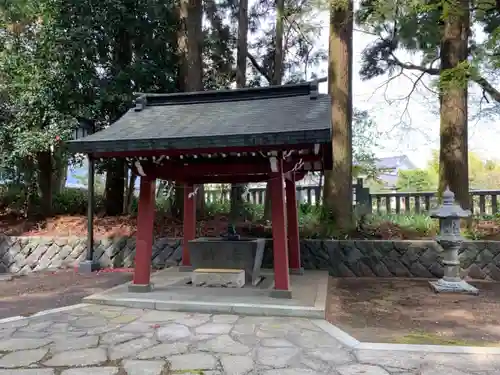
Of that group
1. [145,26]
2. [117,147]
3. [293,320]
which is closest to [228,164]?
[117,147]

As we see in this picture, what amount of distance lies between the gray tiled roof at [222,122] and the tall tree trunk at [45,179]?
5.41 metres

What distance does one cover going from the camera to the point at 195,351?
3.56m

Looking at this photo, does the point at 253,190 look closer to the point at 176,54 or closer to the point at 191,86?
the point at 191,86

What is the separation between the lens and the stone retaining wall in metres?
7.48

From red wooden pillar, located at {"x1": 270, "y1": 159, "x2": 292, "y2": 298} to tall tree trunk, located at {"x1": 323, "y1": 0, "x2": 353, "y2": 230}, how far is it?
3390 mm

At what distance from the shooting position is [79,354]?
11.4ft

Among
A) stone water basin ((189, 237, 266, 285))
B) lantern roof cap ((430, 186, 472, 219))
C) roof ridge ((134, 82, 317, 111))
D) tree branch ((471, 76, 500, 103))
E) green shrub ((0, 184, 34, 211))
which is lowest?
stone water basin ((189, 237, 266, 285))

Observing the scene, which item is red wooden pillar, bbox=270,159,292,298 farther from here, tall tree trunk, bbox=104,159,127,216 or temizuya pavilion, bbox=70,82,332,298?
tall tree trunk, bbox=104,159,127,216

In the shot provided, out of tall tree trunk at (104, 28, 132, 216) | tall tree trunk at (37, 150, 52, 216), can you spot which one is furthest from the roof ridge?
tall tree trunk at (37, 150, 52, 216)

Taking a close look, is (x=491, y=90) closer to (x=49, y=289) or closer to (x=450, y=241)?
(x=450, y=241)

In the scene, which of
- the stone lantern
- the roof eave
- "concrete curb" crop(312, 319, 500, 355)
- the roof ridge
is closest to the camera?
"concrete curb" crop(312, 319, 500, 355)

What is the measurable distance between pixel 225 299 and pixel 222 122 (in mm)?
2410

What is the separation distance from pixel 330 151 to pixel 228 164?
5.44 ft

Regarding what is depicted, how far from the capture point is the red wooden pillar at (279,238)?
17.2 ft
